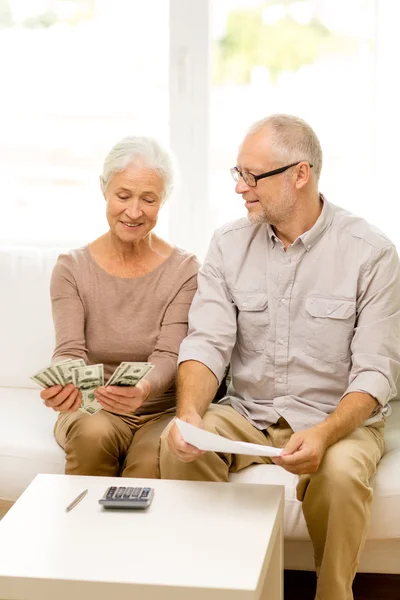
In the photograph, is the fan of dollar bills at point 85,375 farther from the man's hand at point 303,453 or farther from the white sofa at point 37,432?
the man's hand at point 303,453

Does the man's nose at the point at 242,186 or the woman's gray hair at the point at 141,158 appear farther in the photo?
the woman's gray hair at the point at 141,158

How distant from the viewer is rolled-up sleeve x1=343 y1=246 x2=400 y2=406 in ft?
8.05

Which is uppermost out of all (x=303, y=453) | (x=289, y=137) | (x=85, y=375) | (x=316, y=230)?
(x=289, y=137)

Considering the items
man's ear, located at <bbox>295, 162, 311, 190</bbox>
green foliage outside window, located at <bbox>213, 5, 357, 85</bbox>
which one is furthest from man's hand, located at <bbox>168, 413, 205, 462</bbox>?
green foliage outside window, located at <bbox>213, 5, 357, 85</bbox>

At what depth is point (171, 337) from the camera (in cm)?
271

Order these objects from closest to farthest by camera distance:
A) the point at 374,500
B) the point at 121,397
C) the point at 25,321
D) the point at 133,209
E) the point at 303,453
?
the point at 303,453
the point at 374,500
the point at 121,397
the point at 133,209
the point at 25,321

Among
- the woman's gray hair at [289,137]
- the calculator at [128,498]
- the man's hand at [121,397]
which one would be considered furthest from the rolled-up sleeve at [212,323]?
the calculator at [128,498]

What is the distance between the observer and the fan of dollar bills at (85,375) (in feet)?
7.74

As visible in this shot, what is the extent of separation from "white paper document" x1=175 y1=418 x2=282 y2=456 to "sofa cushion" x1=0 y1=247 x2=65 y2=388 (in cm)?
113

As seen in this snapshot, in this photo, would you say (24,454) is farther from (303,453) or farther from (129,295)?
(303,453)

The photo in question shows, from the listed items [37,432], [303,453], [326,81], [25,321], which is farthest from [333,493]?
[326,81]

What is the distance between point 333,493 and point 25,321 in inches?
53.2

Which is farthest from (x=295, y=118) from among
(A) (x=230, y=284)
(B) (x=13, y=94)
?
(B) (x=13, y=94)

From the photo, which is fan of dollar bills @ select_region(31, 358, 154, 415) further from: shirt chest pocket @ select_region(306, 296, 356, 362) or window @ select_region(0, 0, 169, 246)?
window @ select_region(0, 0, 169, 246)
